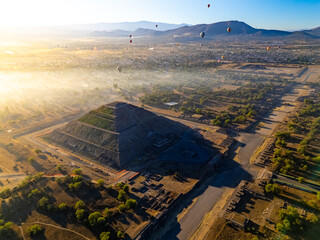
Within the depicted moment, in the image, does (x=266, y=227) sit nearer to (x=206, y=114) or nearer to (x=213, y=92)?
(x=206, y=114)

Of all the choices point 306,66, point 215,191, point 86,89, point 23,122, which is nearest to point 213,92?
point 86,89

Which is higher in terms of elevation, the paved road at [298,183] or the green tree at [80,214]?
the green tree at [80,214]

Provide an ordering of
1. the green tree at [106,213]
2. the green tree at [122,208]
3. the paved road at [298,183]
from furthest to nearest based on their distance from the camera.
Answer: the paved road at [298,183] < the green tree at [122,208] < the green tree at [106,213]

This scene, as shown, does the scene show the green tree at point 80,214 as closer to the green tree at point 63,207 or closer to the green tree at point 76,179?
the green tree at point 63,207

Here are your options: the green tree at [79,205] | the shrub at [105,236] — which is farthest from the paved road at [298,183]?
the green tree at [79,205]

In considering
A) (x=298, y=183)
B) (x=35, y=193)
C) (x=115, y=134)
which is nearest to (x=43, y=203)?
(x=35, y=193)

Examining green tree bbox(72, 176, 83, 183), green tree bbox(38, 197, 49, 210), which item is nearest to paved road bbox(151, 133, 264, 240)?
green tree bbox(72, 176, 83, 183)

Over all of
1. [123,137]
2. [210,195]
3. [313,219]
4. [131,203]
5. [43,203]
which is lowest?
[210,195]

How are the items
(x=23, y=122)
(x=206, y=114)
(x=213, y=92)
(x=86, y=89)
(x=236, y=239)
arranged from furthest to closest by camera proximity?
(x=86, y=89)
(x=213, y=92)
(x=206, y=114)
(x=23, y=122)
(x=236, y=239)

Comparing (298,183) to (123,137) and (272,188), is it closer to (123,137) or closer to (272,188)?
(272,188)

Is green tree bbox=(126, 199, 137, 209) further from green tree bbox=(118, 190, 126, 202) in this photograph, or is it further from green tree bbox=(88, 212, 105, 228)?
green tree bbox=(88, 212, 105, 228)

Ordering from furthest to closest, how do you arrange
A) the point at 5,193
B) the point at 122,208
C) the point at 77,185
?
the point at 77,185, the point at 5,193, the point at 122,208
